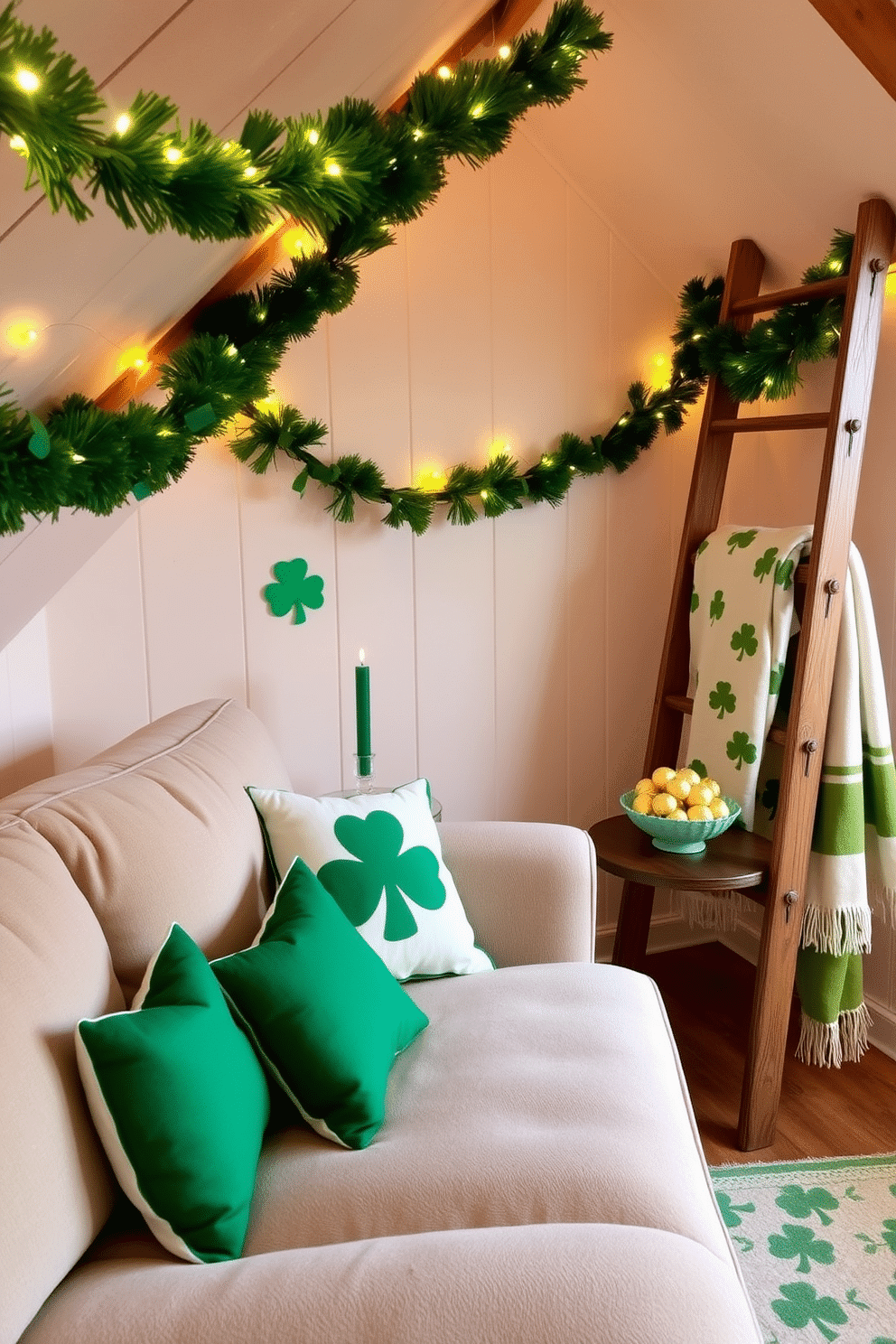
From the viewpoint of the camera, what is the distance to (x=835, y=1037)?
7.58ft

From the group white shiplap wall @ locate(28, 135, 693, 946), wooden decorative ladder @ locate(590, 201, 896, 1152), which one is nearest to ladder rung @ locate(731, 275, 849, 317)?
wooden decorative ladder @ locate(590, 201, 896, 1152)

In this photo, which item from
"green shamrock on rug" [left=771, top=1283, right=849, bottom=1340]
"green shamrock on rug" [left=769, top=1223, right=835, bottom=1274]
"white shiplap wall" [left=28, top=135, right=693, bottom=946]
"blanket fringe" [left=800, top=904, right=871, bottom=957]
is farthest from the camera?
"white shiplap wall" [left=28, top=135, right=693, bottom=946]

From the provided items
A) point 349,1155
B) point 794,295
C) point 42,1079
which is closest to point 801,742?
point 794,295

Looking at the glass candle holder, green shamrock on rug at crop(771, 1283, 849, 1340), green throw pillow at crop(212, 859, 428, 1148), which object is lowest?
green shamrock on rug at crop(771, 1283, 849, 1340)

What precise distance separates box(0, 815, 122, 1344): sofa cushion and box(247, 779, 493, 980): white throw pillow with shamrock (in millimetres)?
502

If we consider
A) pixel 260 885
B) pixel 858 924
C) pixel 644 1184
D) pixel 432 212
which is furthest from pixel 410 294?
pixel 644 1184

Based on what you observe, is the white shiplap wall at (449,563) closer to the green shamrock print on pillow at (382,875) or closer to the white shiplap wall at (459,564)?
the white shiplap wall at (459,564)

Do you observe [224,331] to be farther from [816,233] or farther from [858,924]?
[858,924]

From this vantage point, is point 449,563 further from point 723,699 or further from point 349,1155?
point 349,1155

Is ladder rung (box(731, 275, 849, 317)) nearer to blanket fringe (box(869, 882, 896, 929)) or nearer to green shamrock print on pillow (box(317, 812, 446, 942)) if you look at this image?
blanket fringe (box(869, 882, 896, 929))

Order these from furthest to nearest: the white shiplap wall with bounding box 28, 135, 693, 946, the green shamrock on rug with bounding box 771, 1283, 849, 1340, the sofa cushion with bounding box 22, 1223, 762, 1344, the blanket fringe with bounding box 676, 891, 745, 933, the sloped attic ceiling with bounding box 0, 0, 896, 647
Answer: the blanket fringe with bounding box 676, 891, 745, 933 < the white shiplap wall with bounding box 28, 135, 693, 946 < the green shamrock on rug with bounding box 771, 1283, 849, 1340 < the sloped attic ceiling with bounding box 0, 0, 896, 647 < the sofa cushion with bounding box 22, 1223, 762, 1344

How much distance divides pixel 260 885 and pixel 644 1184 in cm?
77

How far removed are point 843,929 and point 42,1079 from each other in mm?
1677

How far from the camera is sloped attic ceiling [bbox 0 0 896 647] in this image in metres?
1.11
